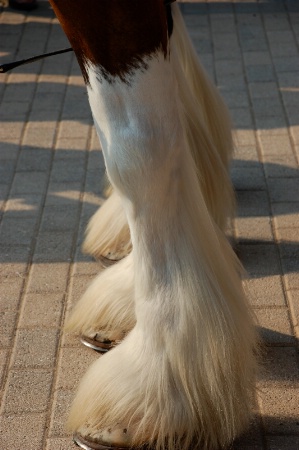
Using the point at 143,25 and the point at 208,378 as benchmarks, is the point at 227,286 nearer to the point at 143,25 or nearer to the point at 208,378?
the point at 208,378

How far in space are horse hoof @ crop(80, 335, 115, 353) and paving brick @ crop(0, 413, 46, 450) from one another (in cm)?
31

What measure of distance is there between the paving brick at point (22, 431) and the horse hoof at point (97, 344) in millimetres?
308

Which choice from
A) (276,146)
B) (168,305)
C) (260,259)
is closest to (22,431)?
(168,305)

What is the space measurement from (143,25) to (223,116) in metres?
1.19

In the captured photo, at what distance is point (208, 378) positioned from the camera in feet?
7.04

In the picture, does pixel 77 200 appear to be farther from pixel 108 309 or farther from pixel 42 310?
pixel 108 309

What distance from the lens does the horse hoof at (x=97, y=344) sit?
105 inches

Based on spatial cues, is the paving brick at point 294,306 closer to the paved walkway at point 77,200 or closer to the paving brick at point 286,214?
the paved walkway at point 77,200

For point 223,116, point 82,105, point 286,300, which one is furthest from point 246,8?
point 286,300

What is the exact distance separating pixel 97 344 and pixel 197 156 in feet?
2.06

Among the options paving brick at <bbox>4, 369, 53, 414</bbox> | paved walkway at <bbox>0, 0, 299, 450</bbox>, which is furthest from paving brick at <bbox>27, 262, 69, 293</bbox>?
paving brick at <bbox>4, 369, 53, 414</bbox>

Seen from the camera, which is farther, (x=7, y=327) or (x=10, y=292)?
(x=10, y=292)

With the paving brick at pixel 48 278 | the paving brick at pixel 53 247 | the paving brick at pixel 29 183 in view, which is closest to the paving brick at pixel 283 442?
the paving brick at pixel 48 278

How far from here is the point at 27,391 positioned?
2561 mm
